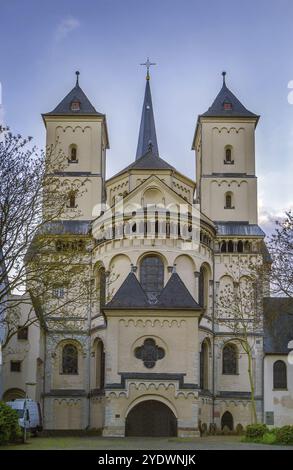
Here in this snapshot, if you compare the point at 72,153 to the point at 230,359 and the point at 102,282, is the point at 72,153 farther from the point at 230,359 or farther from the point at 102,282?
the point at 230,359

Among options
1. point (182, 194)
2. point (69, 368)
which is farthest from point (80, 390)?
point (182, 194)

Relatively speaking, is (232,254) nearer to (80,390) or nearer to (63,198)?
(80,390)

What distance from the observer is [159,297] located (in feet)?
171

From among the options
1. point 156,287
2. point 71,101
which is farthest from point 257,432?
point 71,101

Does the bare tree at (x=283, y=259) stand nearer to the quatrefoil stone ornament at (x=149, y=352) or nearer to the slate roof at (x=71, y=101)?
the quatrefoil stone ornament at (x=149, y=352)

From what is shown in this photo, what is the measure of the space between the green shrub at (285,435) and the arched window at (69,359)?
25582mm

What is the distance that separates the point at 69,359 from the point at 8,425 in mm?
26874

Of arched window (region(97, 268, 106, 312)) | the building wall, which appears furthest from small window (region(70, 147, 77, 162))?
the building wall

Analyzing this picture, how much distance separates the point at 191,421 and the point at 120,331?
693 centimetres

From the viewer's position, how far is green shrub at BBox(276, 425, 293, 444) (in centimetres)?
3719

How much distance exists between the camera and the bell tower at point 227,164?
214ft

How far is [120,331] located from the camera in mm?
50781

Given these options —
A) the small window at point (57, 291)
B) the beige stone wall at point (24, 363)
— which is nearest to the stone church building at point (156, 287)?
the beige stone wall at point (24, 363)

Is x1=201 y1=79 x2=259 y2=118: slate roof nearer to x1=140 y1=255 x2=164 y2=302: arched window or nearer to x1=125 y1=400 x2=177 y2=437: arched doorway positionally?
x1=140 y1=255 x2=164 y2=302: arched window
